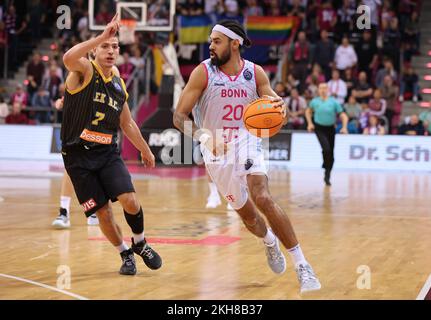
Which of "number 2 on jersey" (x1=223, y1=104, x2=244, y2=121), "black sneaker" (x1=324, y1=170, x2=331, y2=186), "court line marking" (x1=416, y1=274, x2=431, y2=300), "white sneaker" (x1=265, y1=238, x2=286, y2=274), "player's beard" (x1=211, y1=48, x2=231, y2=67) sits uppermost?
"player's beard" (x1=211, y1=48, x2=231, y2=67)

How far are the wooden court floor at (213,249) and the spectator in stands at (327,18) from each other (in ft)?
36.4

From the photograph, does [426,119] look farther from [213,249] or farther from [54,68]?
[213,249]

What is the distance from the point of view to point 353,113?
23.5 meters

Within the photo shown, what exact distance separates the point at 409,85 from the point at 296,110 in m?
3.49

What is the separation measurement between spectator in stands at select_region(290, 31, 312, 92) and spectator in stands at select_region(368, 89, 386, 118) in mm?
2281

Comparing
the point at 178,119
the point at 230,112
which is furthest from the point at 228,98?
the point at 178,119

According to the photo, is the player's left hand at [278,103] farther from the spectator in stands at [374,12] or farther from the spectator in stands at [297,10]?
the spectator in stands at [297,10]

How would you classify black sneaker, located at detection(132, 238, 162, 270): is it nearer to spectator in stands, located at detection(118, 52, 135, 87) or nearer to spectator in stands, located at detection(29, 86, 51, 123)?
spectator in stands, located at detection(118, 52, 135, 87)

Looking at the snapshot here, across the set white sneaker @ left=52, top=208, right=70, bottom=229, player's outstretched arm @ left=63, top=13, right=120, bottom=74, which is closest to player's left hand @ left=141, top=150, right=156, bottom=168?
player's outstretched arm @ left=63, top=13, right=120, bottom=74

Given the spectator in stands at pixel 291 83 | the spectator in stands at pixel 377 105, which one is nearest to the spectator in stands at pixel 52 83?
the spectator in stands at pixel 291 83

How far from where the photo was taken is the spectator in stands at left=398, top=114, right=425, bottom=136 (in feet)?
74.1

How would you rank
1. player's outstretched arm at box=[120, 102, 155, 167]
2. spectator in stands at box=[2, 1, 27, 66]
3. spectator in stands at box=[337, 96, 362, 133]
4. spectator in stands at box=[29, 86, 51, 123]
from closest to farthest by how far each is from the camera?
player's outstretched arm at box=[120, 102, 155, 167], spectator in stands at box=[337, 96, 362, 133], spectator in stands at box=[29, 86, 51, 123], spectator in stands at box=[2, 1, 27, 66]

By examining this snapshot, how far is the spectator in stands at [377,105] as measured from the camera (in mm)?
23609
